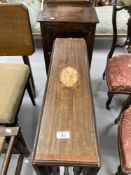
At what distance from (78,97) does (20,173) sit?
753 millimetres

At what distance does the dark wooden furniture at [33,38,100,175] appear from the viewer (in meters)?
0.77

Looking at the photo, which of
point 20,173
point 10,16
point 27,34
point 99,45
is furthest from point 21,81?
point 99,45

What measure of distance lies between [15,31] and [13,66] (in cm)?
26

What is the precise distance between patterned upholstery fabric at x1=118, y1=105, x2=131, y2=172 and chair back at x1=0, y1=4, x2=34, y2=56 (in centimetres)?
87

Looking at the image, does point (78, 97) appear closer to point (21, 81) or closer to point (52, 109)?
point (52, 109)

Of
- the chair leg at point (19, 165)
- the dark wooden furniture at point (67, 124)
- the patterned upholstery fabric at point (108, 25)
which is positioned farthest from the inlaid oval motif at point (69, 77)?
the patterned upholstery fabric at point (108, 25)

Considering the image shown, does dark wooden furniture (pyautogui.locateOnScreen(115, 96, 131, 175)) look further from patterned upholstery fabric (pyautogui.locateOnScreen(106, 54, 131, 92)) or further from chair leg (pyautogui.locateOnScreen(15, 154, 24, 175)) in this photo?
chair leg (pyautogui.locateOnScreen(15, 154, 24, 175))

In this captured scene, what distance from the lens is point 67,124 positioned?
886 millimetres

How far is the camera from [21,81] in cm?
138

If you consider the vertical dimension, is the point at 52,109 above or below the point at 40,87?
above

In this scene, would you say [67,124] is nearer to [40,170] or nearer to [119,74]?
[40,170]

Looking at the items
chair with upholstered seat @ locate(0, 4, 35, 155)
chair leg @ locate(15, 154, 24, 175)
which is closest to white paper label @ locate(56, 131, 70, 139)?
chair with upholstered seat @ locate(0, 4, 35, 155)

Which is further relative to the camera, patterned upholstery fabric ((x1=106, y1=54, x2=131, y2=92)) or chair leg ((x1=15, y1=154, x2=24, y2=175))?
patterned upholstery fabric ((x1=106, y1=54, x2=131, y2=92))

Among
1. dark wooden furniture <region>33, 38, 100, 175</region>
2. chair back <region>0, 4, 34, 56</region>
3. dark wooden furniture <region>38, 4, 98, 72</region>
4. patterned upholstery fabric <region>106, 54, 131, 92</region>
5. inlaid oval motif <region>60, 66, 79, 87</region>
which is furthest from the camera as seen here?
dark wooden furniture <region>38, 4, 98, 72</region>
